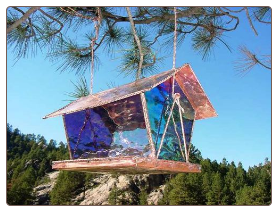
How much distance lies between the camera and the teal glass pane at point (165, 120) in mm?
1125

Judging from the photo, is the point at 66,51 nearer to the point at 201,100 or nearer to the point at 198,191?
the point at 201,100

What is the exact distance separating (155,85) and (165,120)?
0.18 m

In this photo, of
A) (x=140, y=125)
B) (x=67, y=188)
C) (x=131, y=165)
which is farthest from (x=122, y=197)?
(x=131, y=165)

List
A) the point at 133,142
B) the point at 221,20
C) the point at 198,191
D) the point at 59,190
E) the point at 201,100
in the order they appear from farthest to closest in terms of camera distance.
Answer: the point at 59,190 → the point at 198,191 → the point at 221,20 → the point at 201,100 → the point at 133,142

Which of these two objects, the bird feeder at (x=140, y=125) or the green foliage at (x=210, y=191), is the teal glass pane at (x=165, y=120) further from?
the green foliage at (x=210, y=191)

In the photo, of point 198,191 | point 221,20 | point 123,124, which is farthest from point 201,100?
point 198,191

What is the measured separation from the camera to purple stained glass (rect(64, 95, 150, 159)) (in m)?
1.11

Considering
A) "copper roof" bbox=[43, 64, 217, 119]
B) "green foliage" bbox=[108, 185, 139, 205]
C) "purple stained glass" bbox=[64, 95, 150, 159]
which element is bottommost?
"green foliage" bbox=[108, 185, 139, 205]

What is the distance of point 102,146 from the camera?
1.21 m

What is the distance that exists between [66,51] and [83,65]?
0.52ft

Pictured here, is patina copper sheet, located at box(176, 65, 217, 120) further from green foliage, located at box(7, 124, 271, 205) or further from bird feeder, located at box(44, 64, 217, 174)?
green foliage, located at box(7, 124, 271, 205)

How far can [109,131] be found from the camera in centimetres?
121

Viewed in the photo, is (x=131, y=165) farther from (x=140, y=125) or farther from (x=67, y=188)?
(x=67, y=188)


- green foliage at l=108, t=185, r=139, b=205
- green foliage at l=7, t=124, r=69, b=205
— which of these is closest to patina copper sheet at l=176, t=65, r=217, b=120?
green foliage at l=108, t=185, r=139, b=205
